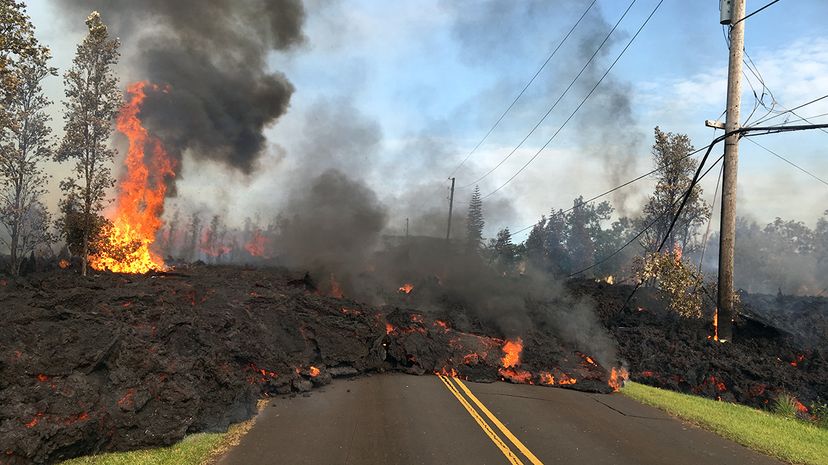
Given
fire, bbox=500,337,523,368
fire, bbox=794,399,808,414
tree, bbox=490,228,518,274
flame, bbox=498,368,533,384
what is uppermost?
tree, bbox=490,228,518,274

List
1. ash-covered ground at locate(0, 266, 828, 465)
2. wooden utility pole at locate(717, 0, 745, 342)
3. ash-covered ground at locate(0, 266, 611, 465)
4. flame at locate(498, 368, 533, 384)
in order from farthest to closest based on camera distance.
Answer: wooden utility pole at locate(717, 0, 745, 342), flame at locate(498, 368, 533, 384), ash-covered ground at locate(0, 266, 828, 465), ash-covered ground at locate(0, 266, 611, 465)

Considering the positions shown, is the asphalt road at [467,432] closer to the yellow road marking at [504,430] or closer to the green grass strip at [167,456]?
the yellow road marking at [504,430]

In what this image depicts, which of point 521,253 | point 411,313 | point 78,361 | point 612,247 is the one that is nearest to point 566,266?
point 521,253

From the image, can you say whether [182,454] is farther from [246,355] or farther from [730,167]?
[730,167]

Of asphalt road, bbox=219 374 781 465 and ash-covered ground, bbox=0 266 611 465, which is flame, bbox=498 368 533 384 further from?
asphalt road, bbox=219 374 781 465

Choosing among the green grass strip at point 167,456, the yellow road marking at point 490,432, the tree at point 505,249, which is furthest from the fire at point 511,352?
the tree at point 505,249

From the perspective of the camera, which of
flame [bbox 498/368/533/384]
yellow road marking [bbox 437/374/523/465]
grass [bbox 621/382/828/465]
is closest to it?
yellow road marking [bbox 437/374/523/465]

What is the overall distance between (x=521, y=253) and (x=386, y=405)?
5266cm

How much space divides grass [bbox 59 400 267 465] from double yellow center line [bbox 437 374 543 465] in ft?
13.4

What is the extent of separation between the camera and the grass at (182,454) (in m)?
6.21

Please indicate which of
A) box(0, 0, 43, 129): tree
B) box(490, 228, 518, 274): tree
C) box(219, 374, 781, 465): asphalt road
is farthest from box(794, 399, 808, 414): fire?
box(490, 228, 518, 274): tree

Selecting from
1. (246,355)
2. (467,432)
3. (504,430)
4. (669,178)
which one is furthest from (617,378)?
(669,178)

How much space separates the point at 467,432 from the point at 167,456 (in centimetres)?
461

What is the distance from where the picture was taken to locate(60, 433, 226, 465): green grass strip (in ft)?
20.3
